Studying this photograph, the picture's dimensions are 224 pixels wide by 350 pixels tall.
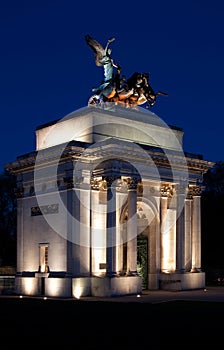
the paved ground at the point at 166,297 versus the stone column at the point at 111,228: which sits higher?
the stone column at the point at 111,228

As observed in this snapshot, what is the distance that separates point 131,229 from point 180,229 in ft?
16.5

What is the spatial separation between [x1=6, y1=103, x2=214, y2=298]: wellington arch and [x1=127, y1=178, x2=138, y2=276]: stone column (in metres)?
0.06

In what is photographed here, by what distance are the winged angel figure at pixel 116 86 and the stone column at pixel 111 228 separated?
Answer: 6937 mm

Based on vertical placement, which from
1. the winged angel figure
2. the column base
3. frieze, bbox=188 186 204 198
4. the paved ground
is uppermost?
the winged angel figure

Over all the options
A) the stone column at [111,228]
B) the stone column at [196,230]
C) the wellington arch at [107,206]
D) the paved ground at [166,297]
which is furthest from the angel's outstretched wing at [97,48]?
the paved ground at [166,297]

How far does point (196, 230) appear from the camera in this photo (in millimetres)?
41500

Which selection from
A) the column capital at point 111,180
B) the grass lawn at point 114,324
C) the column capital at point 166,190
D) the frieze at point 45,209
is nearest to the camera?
the grass lawn at point 114,324

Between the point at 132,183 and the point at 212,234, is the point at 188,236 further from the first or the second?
the point at 212,234

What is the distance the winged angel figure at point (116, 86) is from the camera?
3994 centimetres

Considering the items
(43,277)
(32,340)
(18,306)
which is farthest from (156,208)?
(32,340)

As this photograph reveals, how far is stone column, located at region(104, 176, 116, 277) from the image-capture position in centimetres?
3572

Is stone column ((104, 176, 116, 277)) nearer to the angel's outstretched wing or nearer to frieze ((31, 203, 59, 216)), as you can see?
frieze ((31, 203, 59, 216))

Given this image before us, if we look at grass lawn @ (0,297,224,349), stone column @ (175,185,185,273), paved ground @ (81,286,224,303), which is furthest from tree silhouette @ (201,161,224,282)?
grass lawn @ (0,297,224,349)

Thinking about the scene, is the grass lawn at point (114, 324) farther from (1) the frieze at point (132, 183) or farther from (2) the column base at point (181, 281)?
(2) the column base at point (181, 281)
